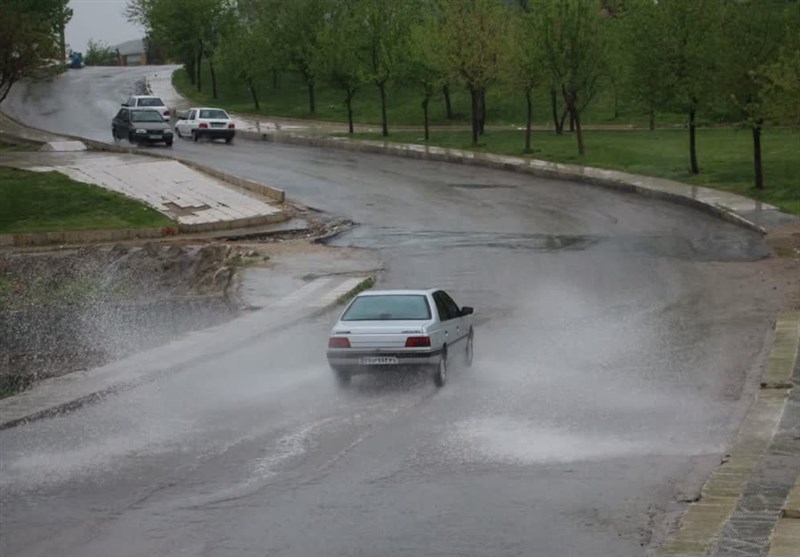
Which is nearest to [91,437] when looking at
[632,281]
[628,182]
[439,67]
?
[632,281]

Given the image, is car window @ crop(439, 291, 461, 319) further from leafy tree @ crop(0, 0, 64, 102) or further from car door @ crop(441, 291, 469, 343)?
leafy tree @ crop(0, 0, 64, 102)

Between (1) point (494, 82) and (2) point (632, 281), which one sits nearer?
(2) point (632, 281)

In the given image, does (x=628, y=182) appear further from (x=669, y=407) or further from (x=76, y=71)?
(x=76, y=71)

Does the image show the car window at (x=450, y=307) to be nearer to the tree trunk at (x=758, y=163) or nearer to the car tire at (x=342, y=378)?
the car tire at (x=342, y=378)

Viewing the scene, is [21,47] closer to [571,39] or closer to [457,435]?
[571,39]

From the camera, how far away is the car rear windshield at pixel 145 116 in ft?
198

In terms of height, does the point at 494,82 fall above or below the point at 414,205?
above

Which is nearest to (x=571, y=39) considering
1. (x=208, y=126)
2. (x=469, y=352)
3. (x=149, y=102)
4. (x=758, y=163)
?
(x=758, y=163)

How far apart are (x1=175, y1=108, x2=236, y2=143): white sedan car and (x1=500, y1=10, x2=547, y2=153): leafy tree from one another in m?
13.8

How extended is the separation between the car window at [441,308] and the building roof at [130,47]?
141976 mm

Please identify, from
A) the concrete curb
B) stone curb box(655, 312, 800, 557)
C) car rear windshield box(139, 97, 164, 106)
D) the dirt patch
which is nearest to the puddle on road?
stone curb box(655, 312, 800, 557)

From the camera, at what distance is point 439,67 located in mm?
60219

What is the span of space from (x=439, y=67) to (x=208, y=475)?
1856 inches

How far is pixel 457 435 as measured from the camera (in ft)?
54.9
